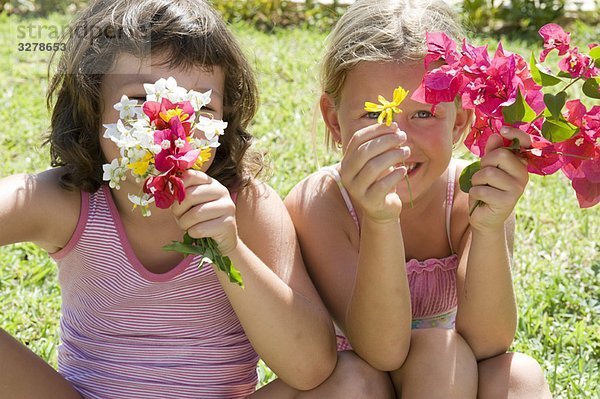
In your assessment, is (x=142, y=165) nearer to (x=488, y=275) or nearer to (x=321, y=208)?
(x=321, y=208)

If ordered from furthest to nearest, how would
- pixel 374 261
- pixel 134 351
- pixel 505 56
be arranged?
pixel 134 351
pixel 374 261
pixel 505 56

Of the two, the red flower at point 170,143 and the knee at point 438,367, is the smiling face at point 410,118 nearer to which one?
the knee at point 438,367

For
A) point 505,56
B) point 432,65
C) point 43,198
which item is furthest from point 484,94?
point 43,198

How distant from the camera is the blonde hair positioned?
2.63 metres

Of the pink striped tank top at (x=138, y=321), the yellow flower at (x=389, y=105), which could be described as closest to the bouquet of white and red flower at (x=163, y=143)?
the yellow flower at (x=389, y=105)

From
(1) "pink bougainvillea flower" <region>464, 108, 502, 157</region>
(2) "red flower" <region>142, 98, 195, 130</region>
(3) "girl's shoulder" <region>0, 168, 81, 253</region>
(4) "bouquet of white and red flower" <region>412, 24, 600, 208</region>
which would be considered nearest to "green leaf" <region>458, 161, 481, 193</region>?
(1) "pink bougainvillea flower" <region>464, 108, 502, 157</region>

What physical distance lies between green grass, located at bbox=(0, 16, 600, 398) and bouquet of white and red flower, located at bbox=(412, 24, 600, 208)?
919 mm

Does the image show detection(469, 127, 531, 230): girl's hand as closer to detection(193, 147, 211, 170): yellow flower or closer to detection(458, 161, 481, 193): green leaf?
detection(458, 161, 481, 193): green leaf

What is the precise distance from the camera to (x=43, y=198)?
248cm

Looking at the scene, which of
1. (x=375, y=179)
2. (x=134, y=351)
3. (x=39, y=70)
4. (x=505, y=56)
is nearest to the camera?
(x=505, y=56)

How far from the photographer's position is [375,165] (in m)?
2.17

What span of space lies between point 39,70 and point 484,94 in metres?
4.60

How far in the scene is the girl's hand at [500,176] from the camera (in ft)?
6.98

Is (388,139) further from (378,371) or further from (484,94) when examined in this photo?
(378,371)
